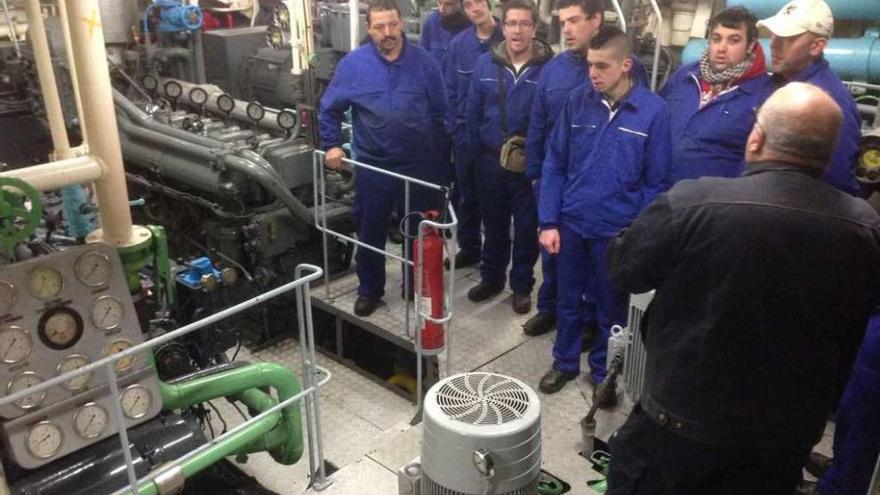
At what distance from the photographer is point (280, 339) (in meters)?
4.86

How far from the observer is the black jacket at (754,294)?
1.77 meters

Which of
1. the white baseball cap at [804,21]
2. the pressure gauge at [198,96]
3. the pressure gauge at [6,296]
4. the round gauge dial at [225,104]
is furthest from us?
the pressure gauge at [198,96]

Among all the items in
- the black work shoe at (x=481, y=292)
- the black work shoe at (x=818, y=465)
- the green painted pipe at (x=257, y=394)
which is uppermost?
the green painted pipe at (x=257, y=394)

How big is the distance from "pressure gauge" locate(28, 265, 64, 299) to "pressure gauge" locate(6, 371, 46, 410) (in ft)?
0.81

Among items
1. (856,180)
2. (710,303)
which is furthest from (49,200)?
(856,180)

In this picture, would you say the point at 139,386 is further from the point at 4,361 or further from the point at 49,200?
the point at 49,200

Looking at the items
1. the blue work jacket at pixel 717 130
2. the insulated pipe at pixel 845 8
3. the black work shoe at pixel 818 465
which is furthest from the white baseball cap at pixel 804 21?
the insulated pipe at pixel 845 8

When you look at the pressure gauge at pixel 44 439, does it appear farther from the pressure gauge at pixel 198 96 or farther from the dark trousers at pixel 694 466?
the pressure gauge at pixel 198 96

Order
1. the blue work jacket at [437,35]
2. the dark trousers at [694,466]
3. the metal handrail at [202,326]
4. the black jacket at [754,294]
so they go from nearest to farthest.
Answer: the black jacket at [754,294] < the dark trousers at [694,466] < the metal handrail at [202,326] < the blue work jacket at [437,35]

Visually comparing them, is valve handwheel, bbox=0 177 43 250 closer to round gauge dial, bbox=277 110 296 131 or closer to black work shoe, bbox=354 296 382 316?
black work shoe, bbox=354 296 382 316

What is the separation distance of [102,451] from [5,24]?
4.75 meters

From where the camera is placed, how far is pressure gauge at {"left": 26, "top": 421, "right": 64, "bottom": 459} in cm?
238

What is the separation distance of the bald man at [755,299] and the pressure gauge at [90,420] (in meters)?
1.71

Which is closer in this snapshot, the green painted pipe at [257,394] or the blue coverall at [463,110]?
the green painted pipe at [257,394]
